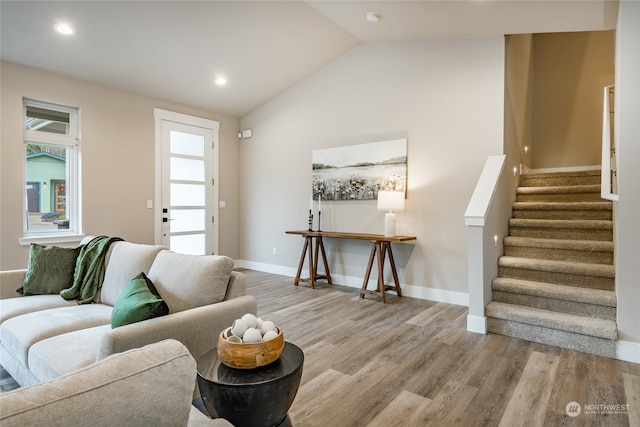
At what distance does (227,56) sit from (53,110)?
7.32 ft

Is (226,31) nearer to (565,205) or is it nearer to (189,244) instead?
(189,244)

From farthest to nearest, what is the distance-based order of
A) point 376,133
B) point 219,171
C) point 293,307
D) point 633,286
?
point 219,171 → point 376,133 → point 293,307 → point 633,286

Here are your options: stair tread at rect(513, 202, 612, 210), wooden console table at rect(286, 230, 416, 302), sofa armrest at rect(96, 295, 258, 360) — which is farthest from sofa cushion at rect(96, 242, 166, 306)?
stair tread at rect(513, 202, 612, 210)

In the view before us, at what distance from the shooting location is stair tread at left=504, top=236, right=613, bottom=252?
337 centimetres

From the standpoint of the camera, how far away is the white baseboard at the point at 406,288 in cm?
414

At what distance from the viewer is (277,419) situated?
1341 millimetres

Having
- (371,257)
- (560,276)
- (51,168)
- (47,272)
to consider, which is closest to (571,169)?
(560,276)

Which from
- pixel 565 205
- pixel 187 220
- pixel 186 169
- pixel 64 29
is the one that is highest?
pixel 64 29

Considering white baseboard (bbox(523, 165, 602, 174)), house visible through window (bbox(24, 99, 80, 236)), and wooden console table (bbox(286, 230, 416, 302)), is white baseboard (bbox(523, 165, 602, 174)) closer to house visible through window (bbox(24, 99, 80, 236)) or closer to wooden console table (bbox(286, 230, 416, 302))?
wooden console table (bbox(286, 230, 416, 302))

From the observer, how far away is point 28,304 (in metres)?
2.52

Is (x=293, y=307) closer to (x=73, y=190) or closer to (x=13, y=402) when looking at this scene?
(x=73, y=190)

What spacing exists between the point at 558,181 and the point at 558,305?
2.46m

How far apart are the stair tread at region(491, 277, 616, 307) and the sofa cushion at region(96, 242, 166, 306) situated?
9.91 feet

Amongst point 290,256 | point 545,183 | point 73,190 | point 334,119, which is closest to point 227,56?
point 334,119
